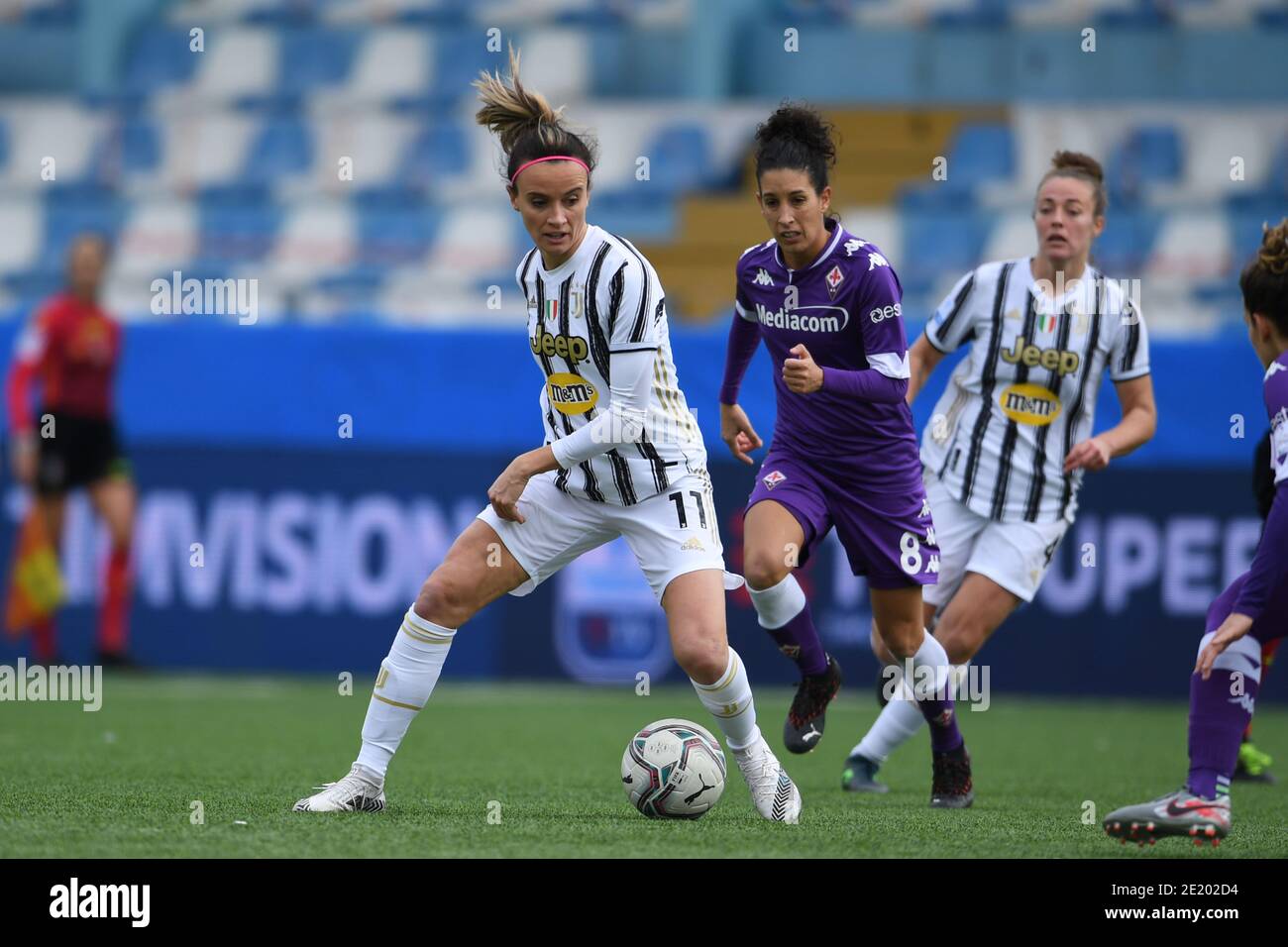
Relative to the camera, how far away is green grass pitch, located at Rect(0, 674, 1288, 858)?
15.8ft

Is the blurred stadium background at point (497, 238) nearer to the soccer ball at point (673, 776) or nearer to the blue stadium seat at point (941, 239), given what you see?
the blue stadium seat at point (941, 239)

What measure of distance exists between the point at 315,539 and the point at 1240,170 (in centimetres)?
833

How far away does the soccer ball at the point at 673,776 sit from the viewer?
557cm

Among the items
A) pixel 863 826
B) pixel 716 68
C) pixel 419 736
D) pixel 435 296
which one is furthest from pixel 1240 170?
pixel 863 826

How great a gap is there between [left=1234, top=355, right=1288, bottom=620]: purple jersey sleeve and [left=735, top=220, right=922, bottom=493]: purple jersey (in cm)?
137

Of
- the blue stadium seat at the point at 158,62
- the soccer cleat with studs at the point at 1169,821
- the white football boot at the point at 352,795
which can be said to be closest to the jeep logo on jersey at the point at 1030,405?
the soccer cleat with studs at the point at 1169,821

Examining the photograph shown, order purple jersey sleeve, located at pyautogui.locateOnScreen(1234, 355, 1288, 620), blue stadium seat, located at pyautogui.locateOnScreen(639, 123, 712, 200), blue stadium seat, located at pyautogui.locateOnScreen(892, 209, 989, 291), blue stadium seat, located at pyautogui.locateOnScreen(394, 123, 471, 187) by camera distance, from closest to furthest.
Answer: purple jersey sleeve, located at pyautogui.locateOnScreen(1234, 355, 1288, 620) < blue stadium seat, located at pyautogui.locateOnScreen(892, 209, 989, 291) < blue stadium seat, located at pyautogui.locateOnScreen(639, 123, 712, 200) < blue stadium seat, located at pyautogui.locateOnScreen(394, 123, 471, 187)

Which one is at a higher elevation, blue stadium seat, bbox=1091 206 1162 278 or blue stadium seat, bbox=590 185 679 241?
blue stadium seat, bbox=590 185 679 241

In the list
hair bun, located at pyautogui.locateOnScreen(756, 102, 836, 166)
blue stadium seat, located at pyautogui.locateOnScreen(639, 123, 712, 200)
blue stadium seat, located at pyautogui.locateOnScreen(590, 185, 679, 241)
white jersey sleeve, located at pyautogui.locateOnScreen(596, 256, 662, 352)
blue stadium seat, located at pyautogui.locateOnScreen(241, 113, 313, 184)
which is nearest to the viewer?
white jersey sleeve, located at pyautogui.locateOnScreen(596, 256, 662, 352)

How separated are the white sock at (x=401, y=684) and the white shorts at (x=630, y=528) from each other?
0.31 metres

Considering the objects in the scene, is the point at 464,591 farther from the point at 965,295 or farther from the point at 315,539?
the point at 315,539

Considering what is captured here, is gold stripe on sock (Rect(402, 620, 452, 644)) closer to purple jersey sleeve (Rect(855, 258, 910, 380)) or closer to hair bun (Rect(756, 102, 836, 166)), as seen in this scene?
purple jersey sleeve (Rect(855, 258, 910, 380))

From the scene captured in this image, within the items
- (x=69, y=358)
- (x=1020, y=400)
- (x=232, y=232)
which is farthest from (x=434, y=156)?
(x=1020, y=400)

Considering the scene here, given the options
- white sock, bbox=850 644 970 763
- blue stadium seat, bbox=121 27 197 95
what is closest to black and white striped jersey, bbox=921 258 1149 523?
white sock, bbox=850 644 970 763
